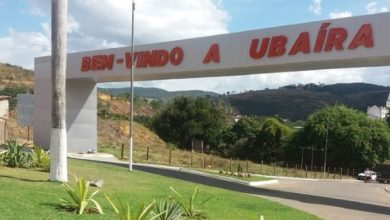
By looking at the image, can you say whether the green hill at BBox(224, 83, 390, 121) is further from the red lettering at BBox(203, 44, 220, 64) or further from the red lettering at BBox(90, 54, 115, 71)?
the red lettering at BBox(203, 44, 220, 64)

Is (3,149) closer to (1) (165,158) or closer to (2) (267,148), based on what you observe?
(1) (165,158)

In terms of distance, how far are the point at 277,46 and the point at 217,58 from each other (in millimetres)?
3155

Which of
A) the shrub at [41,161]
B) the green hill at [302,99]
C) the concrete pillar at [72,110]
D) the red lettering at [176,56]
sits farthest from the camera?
the green hill at [302,99]

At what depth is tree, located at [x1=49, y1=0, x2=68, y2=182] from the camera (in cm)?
1394

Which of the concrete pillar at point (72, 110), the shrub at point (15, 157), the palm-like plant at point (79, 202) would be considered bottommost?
the palm-like plant at point (79, 202)

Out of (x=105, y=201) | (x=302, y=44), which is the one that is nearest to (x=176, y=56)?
(x=302, y=44)

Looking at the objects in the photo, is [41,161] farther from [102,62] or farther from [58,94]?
[102,62]

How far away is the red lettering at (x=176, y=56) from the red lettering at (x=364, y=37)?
8.56 metres

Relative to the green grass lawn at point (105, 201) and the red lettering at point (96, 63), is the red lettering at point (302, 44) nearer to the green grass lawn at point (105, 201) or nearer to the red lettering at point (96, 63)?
the green grass lawn at point (105, 201)

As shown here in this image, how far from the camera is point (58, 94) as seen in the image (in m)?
14.1

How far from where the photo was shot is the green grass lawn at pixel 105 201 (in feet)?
31.2

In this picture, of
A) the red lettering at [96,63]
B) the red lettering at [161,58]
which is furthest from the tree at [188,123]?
the red lettering at [161,58]

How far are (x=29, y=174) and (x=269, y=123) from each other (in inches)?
2539

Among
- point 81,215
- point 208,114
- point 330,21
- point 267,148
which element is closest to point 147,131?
point 208,114
